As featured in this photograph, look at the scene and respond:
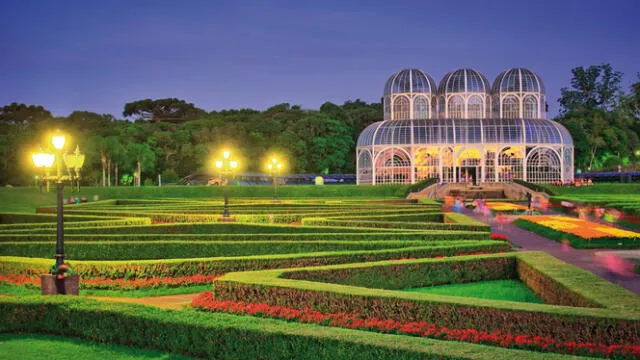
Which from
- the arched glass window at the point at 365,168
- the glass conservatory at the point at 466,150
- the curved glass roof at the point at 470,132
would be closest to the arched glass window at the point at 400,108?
the glass conservatory at the point at 466,150

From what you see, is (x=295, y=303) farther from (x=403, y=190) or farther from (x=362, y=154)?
(x=362, y=154)

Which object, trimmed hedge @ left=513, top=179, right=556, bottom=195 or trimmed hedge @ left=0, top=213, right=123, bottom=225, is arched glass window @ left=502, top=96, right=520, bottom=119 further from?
trimmed hedge @ left=0, top=213, right=123, bottom=225

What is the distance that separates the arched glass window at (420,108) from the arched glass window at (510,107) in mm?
7400

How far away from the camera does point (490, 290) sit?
1493 cm

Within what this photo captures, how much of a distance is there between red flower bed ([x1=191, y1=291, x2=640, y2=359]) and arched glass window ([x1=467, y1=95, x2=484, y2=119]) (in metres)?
59.9

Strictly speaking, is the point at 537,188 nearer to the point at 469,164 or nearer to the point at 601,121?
the point at 469,164

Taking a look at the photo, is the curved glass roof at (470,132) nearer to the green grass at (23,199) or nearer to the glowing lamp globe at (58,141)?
the green grass at (23,199)

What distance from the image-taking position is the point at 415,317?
425 inches

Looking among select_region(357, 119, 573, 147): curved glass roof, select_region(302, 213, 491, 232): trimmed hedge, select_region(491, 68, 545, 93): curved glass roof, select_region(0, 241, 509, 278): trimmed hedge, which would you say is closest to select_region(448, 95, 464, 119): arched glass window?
select_region(491, 68, 545, 93): curved glass roof

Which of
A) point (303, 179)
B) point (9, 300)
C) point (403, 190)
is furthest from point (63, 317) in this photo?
point (303, 179)

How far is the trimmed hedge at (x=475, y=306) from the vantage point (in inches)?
372

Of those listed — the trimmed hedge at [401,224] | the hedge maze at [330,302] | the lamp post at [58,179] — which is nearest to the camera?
the hedge maze at [330,302]

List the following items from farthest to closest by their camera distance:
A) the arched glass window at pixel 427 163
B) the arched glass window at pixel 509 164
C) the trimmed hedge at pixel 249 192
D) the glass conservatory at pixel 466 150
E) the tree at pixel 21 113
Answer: the tree at pixel 21 113, the arched glass window at pixel 427 163, the arched glass window at pixel 509 164, the glass conservatory at pixel 466 150, the trimmed hedge at pixel 249 192

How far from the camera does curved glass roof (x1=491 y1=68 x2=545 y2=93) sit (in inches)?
2729
